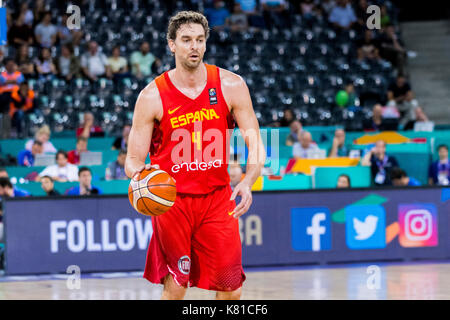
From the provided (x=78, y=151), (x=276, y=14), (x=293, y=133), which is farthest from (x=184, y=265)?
(x=276, y=14)

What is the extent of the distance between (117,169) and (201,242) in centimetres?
730

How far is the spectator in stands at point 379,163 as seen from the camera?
1298cm

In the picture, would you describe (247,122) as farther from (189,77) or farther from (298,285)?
(298,285)

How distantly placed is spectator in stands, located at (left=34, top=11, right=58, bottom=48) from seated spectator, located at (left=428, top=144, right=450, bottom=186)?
801 cm

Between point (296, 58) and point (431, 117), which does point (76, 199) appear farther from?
point (431, 117)

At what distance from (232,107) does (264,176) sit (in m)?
7.09

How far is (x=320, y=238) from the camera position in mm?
11680

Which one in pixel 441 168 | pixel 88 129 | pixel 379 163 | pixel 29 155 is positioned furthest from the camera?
pixel 88 129

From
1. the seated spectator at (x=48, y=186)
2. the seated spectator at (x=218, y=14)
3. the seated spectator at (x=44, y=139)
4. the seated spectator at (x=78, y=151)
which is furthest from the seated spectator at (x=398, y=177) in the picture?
the seated spectator at (x=218, y=14)

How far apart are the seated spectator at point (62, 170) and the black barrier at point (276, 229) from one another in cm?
162

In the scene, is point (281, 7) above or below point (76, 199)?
above

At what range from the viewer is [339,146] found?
47.3ft

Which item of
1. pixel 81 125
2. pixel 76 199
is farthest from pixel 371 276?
pixel 81 125

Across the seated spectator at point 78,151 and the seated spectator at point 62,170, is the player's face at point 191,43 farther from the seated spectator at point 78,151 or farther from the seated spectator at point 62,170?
the seated spectator at point 78,151
